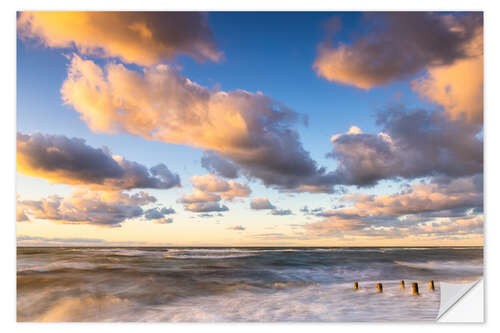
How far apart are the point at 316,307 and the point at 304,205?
63.1 inches

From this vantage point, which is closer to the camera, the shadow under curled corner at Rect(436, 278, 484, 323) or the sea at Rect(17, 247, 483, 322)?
the shadow under curled corner at Rect(436, 278, 484, 323)

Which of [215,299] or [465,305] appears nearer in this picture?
[465,305]

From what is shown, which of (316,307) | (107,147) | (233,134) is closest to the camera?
(316,307)

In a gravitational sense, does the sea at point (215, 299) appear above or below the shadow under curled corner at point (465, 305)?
below

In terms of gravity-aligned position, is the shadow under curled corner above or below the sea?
above

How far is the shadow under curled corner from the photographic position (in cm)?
393

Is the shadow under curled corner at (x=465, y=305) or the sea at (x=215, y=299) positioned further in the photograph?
the sea at (x=215, y=299)

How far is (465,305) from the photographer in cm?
407

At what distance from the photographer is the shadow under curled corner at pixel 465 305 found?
3926 mm

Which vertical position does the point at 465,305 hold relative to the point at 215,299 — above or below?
above
